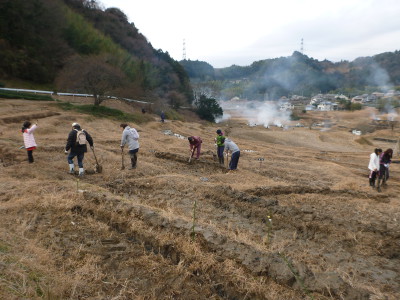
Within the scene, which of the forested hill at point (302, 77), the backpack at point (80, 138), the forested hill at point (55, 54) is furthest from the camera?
the forested hill at point (302, 77)

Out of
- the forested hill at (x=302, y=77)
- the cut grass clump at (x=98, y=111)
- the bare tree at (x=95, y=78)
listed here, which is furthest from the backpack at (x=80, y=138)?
the forested hill at (x=302, y=77)

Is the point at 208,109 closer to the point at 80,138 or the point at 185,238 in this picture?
the point at 80,138

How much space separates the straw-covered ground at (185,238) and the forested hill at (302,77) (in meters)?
108

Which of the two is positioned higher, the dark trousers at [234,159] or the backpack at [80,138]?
the backpack at [80,138]

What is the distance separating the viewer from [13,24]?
102ft

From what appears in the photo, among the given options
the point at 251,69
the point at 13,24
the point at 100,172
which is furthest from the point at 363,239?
the point at 251,69

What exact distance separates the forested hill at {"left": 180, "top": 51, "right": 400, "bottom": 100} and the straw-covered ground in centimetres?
10840

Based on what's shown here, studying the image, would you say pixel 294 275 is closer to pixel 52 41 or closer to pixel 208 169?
pixel 208 169

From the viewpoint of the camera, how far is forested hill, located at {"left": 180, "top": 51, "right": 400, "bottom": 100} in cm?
12512

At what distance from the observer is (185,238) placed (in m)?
4.19

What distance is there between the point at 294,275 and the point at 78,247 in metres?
2.87

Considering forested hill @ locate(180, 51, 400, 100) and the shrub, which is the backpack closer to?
the shrub

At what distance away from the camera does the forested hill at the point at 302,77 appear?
411 feet

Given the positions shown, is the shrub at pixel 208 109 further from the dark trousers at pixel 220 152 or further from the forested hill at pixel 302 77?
the forested hill at pixel 302 77
